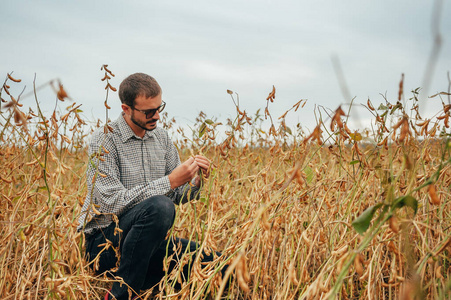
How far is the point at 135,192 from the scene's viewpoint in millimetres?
2010

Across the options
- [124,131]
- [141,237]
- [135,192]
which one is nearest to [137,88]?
[124,131]

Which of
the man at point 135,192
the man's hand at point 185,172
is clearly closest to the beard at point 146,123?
the man at point 135,192

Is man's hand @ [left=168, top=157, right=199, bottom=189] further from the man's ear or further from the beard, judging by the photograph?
the man's ear

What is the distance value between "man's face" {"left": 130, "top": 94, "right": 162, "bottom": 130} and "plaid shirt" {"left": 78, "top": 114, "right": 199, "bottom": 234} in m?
0.09

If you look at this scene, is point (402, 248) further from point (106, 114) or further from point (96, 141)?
point (96, 141)

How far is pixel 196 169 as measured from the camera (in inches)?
73.0

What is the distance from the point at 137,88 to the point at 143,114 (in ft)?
0.53

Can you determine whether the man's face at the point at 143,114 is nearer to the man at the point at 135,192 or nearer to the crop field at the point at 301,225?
the man at the point at 135,192

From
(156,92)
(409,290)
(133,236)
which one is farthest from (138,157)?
(409,290)

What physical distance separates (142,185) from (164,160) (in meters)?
0.42

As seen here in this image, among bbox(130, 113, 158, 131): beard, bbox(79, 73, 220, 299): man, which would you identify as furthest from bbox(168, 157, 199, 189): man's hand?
bbox(130, 113, 158, 131): beard

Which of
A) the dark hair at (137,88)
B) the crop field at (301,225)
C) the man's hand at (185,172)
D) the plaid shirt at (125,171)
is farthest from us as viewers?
the dark hair at (137,88)

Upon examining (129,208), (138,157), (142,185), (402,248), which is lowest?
(402,248)

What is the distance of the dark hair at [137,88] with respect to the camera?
2170mm
